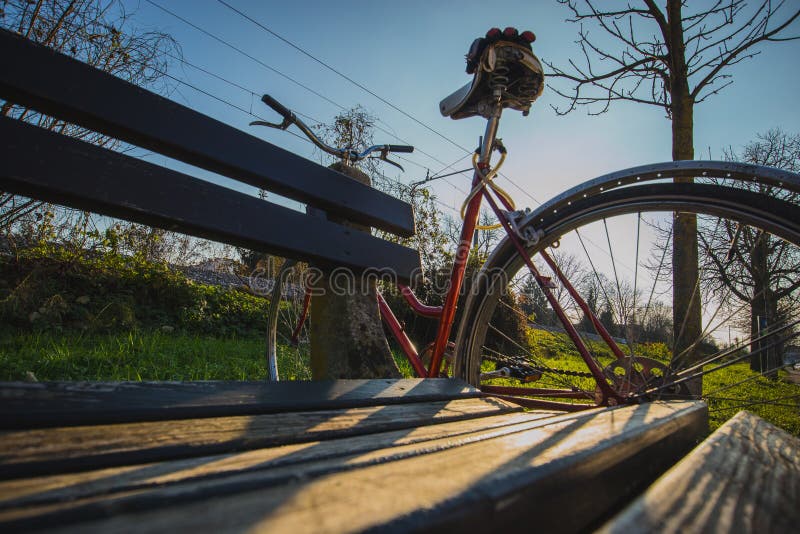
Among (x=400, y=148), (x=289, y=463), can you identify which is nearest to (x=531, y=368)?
(x=400, y=148)

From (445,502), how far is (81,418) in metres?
0.50

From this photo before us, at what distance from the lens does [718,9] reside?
3.66m

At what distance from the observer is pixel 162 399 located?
2.11 ft

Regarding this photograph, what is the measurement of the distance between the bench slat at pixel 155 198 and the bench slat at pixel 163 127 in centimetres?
11

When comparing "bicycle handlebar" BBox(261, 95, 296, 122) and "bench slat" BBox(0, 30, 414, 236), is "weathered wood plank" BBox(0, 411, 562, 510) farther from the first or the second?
"bicycle handlebar" BBox(261, 95, 296, 122)

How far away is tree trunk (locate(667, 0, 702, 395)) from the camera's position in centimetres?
346

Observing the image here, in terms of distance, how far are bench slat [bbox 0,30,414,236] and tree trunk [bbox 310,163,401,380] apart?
46 centimetres

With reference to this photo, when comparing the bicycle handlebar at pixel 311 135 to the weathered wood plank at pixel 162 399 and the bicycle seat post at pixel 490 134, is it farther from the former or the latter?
Answer: the weathered wood plank at pixel 162 399

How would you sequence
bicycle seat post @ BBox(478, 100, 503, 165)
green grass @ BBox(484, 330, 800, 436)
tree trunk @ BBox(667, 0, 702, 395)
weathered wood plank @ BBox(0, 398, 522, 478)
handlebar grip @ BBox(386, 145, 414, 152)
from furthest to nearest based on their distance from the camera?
tree trunk @ BBox(667, 0, 702, 395) < handlebar grip @ BBox(386, 145, 414, 152) < bicycle seat post @ BBox(478, 100, 503, 165) < green grass @ BBox(484, 330, 800, 436) < weathered wood plank @ BBox(0, 398, 522, 478)

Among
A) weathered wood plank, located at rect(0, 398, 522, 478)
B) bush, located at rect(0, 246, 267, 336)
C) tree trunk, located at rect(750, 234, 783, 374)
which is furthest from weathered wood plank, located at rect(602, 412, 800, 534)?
bush, located at rect(0, 246, 267, 336)

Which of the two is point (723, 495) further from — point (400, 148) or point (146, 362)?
point (146, 362)

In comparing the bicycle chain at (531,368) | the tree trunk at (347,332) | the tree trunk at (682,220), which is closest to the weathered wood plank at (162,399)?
the tree trunk at (347,332)

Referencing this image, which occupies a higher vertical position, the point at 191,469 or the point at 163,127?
the point at 163,127

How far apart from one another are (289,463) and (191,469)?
9 centimetres
